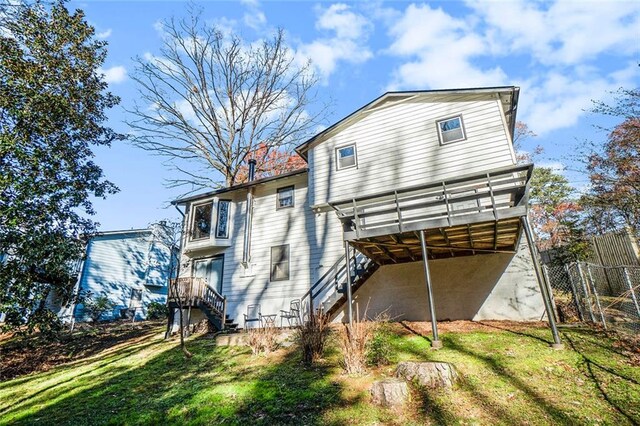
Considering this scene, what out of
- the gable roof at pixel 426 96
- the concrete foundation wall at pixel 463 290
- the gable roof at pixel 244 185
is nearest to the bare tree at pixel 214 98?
the gable roof at pixel 244 185

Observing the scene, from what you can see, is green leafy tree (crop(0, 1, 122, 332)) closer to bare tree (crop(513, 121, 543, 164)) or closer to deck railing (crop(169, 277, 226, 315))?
deck railing (crop(169, 277, 226, 315))

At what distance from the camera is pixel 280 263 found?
1292 centimetres

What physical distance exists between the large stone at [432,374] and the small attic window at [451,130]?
7910 millimetres

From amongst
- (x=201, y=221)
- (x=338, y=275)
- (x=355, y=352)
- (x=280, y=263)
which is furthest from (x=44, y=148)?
(x=355, y=352)

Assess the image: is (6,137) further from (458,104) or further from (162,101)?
(458,104)

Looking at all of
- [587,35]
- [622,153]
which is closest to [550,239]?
[622,153]

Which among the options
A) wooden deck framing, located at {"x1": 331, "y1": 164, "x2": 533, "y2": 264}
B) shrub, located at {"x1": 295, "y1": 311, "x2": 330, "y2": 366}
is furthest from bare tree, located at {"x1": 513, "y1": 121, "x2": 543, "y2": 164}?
shrub, located at {"x1": 295, "y1": 311, "x2": 330, "y2": 366}

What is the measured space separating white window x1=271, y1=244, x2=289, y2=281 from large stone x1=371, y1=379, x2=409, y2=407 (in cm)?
837

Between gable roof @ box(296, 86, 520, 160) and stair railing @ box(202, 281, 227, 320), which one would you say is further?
stair railing @ box(202, 281, 227, 320)

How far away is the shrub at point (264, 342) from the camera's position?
807 cm

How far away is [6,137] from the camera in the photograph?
9.48 m

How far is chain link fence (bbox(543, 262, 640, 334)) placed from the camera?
7016 millimetres

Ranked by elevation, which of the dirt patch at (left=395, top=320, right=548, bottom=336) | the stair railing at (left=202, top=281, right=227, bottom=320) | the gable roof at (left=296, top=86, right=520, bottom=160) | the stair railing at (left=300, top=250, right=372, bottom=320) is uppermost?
the gable roof at (left=296, top=86, right=520, bottom=160)

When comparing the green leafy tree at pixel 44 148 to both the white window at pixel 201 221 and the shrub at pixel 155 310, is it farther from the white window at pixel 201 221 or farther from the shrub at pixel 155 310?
the shrub at pixel 155 310
